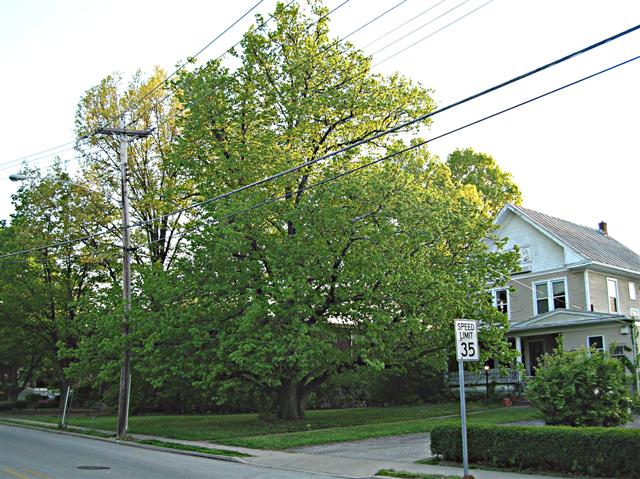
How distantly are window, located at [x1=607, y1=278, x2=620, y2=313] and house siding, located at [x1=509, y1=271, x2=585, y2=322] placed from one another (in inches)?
83.5

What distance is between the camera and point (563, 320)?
3189cm

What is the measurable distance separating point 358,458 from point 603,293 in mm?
22058

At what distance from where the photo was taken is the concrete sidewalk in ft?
45.9

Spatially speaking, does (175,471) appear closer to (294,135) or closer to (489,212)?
(294,135)

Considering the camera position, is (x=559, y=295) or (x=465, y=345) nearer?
(x=465, y=345)

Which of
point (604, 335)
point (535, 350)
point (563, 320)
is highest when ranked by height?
point (563, 320)

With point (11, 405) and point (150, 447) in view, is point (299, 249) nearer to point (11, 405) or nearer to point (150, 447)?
point (150, 447)

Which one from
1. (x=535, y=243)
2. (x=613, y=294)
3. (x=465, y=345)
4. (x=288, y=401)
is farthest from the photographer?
(x=535, y=243)

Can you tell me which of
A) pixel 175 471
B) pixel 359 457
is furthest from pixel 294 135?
pixel 175 471

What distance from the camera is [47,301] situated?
3778cm

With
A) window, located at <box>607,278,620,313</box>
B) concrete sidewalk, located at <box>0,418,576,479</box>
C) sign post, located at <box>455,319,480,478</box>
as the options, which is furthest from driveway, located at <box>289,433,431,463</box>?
window, located at <box>607,278,620,313</box>

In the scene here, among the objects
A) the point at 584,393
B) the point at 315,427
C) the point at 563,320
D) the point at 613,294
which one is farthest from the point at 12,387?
the point at 584,393

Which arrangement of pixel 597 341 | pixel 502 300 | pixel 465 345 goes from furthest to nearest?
pixel 502 300 → pixel 597 341 → pixel 465 345

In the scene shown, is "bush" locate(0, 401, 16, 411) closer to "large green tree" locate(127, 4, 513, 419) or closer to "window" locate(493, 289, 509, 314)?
"large green tree" locate(127, 4, 513, 419)
